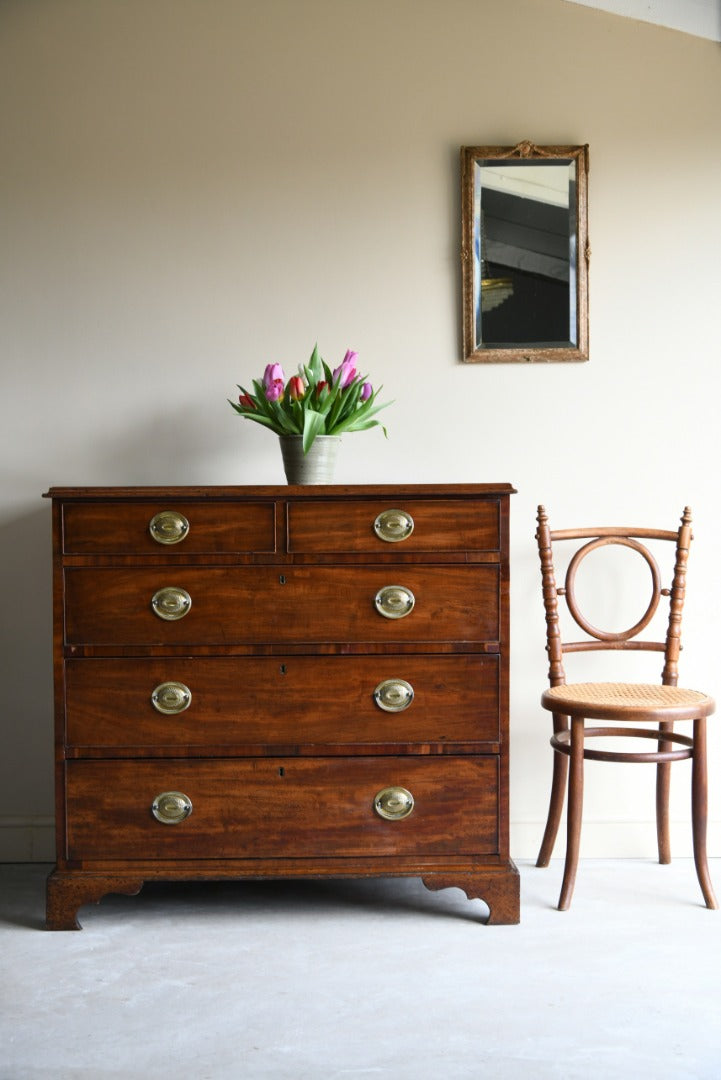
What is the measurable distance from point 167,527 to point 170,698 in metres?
0.41

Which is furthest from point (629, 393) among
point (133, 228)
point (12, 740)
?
point (12, 740)

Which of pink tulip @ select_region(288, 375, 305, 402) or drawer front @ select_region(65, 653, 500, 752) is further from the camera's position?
pink tulip @ select_region(288, 375, 305, 402)

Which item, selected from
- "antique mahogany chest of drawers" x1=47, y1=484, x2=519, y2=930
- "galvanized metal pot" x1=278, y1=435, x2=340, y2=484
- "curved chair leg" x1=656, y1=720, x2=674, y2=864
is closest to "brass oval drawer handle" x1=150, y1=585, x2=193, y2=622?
"antique mahogany chest of drawers" x1=47, y1=484, x2=519, y2=930

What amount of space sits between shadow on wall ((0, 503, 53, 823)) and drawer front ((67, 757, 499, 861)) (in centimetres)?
63

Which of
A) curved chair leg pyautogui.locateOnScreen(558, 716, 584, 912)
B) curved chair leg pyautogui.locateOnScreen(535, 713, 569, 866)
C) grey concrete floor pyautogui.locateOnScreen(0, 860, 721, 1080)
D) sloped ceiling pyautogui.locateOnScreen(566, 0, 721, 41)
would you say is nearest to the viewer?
grey concrete floor pyautogui.locateOnScreen(0, 860, 721, 1080)

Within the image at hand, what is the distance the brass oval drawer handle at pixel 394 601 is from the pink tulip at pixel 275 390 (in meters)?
0.56

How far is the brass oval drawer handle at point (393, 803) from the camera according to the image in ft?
8.11

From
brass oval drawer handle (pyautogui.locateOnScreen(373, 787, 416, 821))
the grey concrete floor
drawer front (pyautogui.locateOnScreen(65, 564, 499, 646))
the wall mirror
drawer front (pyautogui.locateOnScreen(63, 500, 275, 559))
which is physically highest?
the wall mirror

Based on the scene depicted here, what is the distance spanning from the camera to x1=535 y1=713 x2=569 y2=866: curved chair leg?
2.85 metres

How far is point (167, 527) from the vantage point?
2.45m

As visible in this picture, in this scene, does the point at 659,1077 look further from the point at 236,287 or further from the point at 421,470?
the point at 236,287

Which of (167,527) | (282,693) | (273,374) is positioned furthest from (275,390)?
(282,693)

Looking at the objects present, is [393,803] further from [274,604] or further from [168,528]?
[168,528]

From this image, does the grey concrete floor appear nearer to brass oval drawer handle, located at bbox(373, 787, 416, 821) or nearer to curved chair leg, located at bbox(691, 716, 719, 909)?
curved chair leg, located at bbox(691, 716, 719, 909)
